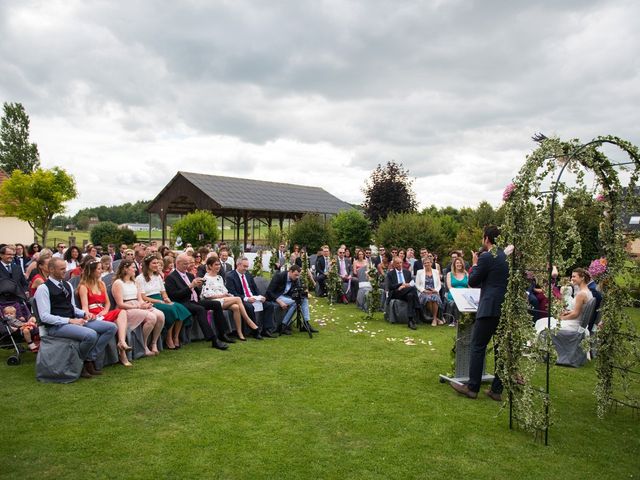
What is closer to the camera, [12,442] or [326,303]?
[12,442]

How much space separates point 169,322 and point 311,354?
7.70 ft

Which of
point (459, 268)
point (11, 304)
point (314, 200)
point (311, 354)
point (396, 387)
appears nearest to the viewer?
point (396, 387)

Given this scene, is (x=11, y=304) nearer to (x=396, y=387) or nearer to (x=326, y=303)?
(x=396, y=387)

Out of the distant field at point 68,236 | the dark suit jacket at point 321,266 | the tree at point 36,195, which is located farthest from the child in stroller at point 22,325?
the distant field at point 68,236

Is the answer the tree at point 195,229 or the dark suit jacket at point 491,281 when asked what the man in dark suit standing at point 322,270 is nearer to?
the dark suit jacket at point 491,281

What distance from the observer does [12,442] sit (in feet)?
13.9

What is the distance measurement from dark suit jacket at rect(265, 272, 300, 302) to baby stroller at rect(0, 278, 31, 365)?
4.03 m

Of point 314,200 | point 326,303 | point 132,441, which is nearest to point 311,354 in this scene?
point 132,441

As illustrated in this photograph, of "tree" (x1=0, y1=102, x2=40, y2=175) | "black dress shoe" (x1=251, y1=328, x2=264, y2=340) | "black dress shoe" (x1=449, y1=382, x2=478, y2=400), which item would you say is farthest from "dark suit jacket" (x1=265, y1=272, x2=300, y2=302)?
"tree" (x1=0, y1=102, x2=40, y2=175)

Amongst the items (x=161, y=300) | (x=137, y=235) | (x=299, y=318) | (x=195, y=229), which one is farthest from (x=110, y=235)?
(x=161, y=300)

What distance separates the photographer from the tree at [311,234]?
21.3 meters

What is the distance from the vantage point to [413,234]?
18.3m

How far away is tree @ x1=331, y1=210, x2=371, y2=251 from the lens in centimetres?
2289

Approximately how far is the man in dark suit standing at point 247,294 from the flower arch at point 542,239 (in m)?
4.90
